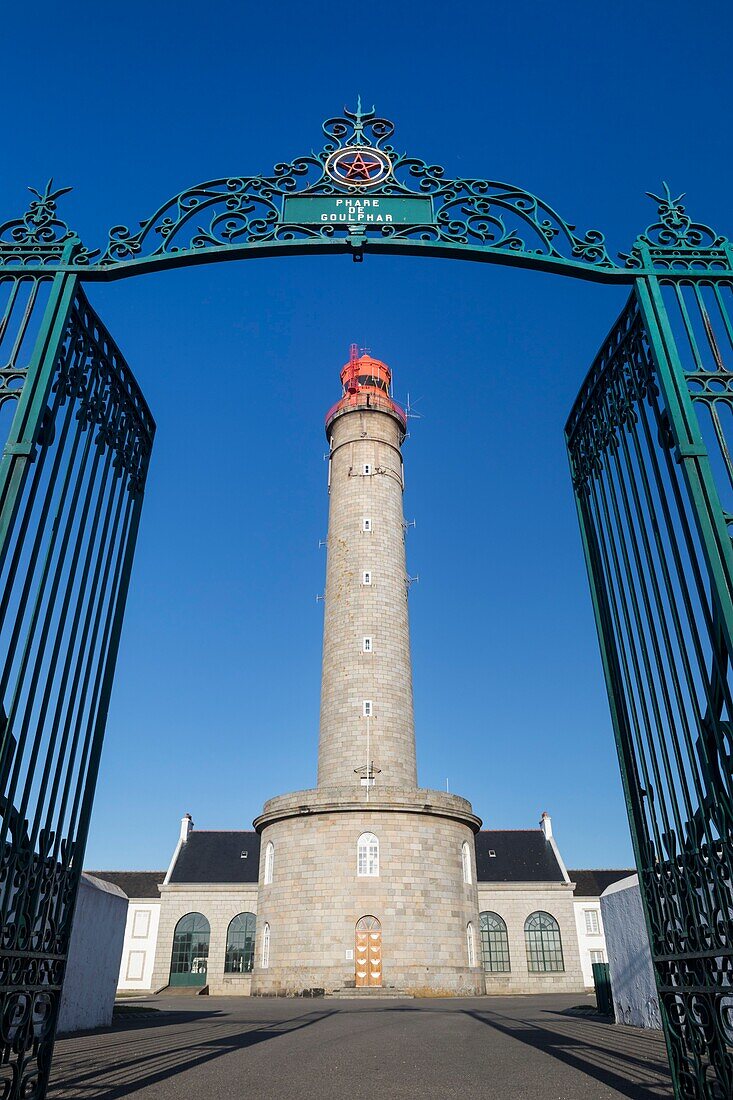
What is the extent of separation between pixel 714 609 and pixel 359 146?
4146mm

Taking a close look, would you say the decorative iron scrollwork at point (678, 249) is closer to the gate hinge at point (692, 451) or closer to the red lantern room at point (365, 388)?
the gate hinge at point (692, 451)

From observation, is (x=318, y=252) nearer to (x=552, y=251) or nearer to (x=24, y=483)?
(x=552, y=251)

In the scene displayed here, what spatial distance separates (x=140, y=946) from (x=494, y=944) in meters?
16.6

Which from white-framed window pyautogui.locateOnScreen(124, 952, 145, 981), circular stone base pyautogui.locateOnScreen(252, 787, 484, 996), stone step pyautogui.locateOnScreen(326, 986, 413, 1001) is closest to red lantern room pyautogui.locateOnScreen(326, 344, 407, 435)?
circular stone base pyautogui.locateOnScreen(252, 787, 484, 996)

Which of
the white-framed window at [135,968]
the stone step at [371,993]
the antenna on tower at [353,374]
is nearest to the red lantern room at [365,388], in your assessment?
the antenna on tower at [353,374]

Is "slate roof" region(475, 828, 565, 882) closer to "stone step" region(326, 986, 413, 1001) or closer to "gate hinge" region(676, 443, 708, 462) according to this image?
"stone step" region(326, 986, 413, 1001)

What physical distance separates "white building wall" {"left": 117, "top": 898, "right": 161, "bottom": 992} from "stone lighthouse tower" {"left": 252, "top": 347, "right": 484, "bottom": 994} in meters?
14.1

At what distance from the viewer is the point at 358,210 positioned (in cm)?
542

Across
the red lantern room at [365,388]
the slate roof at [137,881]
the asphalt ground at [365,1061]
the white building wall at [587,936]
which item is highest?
the red lantern room at [365,388]

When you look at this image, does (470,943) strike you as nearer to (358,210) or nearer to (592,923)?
(592,923)

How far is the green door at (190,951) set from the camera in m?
34.9

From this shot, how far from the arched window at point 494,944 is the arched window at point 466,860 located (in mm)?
10826

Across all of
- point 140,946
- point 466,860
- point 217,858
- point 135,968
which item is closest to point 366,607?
point 466,860

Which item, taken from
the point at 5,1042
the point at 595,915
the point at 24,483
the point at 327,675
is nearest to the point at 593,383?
the point at 24,483
